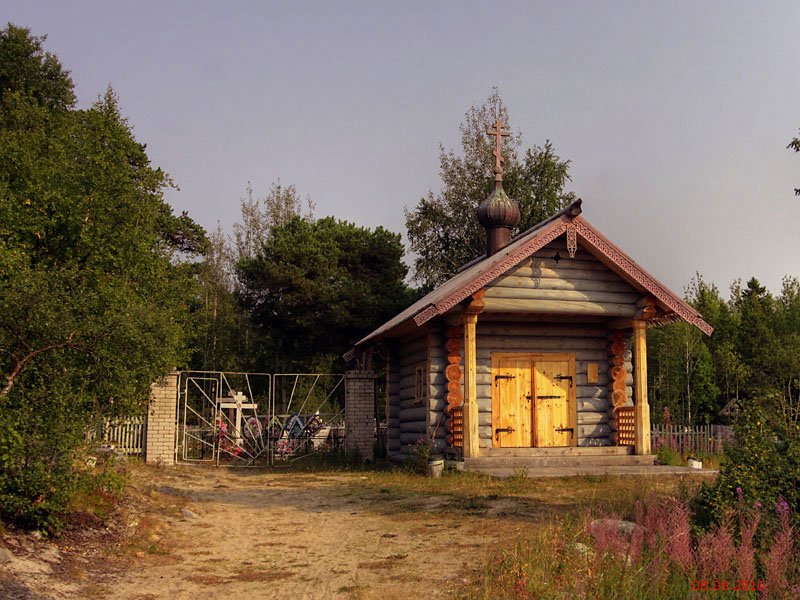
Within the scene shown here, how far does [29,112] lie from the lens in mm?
23031

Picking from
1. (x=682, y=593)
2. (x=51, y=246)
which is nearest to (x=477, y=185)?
(x=51, y=246)

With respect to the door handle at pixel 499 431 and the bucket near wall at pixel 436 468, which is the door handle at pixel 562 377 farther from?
the bucket near wall at pixel 436 468

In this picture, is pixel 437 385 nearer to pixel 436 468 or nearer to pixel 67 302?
pixel 436 468

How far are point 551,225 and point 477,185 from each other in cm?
2057

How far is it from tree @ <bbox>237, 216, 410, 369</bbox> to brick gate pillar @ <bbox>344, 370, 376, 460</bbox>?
9.03 metres

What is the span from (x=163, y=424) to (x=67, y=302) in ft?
38.0

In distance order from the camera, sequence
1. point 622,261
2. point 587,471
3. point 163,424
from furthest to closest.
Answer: point 163,424
point 622,261
point 587,471

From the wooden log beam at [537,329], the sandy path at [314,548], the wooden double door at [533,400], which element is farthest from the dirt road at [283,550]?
the wooden log beam at [537,329]

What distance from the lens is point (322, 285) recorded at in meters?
31.7

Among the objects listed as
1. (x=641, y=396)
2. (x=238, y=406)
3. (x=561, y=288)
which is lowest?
(x=238, y=406)

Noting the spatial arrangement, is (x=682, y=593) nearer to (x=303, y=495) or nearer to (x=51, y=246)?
(x=303, y=495)

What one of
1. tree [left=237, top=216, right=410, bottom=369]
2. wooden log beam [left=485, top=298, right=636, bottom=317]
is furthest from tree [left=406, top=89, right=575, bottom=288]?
wooden log beam [left=485, top=298, right=636, bottom=317]

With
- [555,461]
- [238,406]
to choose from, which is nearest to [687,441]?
→ [555,461]

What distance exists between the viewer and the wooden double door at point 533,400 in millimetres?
17797
